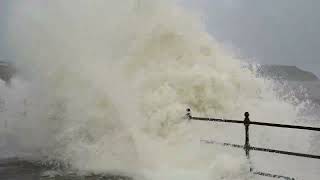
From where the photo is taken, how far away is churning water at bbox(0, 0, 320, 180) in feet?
35.7

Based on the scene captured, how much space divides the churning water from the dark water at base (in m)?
0.59

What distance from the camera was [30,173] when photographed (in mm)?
10453

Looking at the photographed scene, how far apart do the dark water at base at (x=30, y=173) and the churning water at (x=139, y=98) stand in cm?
59

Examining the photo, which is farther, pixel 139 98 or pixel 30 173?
pixel 139 98

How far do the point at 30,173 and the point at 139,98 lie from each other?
12.5 ft

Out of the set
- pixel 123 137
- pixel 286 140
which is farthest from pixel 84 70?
pixel 286 140

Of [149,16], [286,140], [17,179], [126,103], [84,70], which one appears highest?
[149,16]

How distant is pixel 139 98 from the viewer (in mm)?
Result: 12883

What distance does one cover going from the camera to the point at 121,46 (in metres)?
15.2

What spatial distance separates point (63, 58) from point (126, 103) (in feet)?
14.9

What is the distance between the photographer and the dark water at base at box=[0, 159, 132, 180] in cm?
968

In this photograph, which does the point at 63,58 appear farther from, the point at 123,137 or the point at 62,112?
the point at 123,137

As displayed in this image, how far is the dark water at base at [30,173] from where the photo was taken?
31.8 feet

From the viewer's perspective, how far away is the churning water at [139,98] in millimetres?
10883
